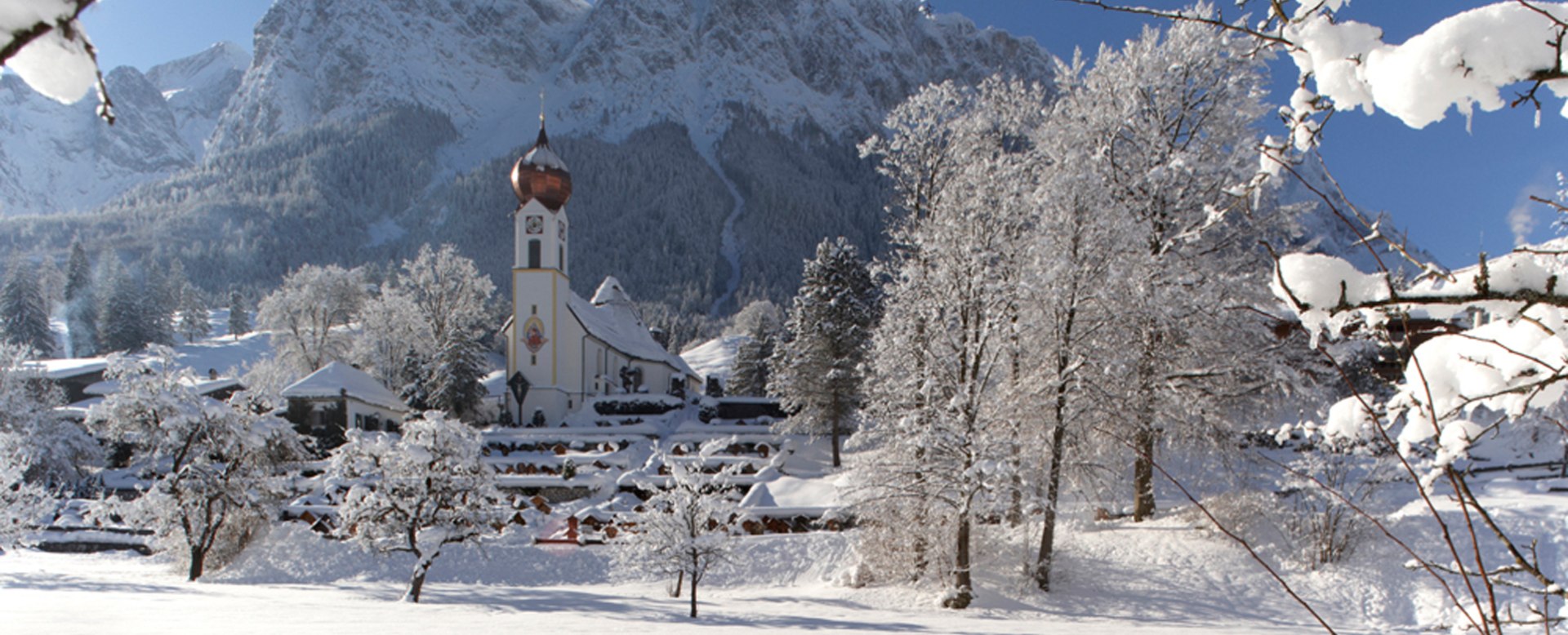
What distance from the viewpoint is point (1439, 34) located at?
4.59 ft

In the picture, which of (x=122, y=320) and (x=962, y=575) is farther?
(x=122, y=320)

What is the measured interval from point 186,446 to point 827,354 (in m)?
18.2

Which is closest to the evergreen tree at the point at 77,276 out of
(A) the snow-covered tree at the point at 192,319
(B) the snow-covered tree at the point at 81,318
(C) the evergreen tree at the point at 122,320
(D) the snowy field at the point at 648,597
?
(B) the snow-covered tree at the point at 81,318

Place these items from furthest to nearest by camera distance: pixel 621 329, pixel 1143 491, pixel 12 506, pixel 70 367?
pixel 621 329, pixel 70 367, pixel 12 506, pixel 1143 491

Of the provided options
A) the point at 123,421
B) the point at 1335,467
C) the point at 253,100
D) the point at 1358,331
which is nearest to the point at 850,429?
the point at 1335,467

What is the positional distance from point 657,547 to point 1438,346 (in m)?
A: 14.3

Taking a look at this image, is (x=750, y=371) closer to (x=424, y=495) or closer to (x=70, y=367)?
(x=424, y=495)

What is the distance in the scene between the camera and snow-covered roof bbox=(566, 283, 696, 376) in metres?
43.6

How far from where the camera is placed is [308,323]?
5166 centimetres

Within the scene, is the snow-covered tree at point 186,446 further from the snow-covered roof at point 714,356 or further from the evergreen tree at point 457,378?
the snow-covered roof at point 714,356

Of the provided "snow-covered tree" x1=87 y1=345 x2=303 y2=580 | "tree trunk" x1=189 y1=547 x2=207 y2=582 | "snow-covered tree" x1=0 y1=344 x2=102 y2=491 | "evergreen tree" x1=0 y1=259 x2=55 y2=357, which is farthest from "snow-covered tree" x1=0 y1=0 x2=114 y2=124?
"evergreen tree" x1=0 y1=259 x2=55 y2=357

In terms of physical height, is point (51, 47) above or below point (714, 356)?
below

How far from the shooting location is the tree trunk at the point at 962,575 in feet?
45.1

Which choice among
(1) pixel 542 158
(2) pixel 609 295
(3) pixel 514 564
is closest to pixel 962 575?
(3) pixel 514 564
